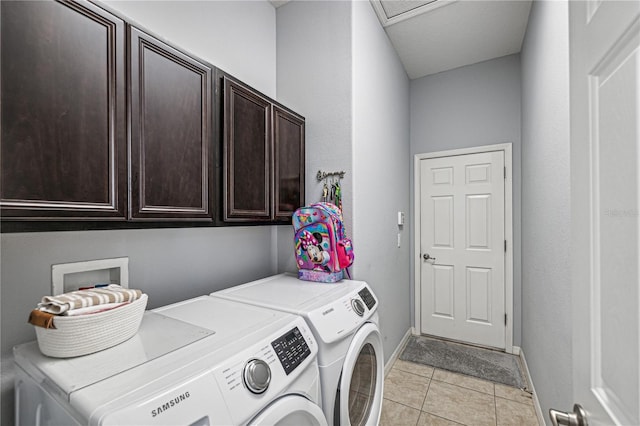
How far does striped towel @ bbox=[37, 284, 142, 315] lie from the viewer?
2.59ft

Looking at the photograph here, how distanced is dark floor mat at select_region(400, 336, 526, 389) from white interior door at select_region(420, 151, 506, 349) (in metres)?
0.14

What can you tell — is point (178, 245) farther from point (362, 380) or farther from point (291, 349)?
point (362, 380)

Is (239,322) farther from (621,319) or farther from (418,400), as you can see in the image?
(418,400)

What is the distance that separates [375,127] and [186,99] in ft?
4.89

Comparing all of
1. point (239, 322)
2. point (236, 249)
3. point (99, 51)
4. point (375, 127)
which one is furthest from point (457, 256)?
point (99, 51)

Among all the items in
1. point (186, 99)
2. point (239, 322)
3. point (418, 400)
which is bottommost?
point (418, 400)

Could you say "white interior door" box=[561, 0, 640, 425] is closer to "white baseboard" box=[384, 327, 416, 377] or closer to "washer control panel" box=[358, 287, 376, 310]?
"washer control panel" box=[358, 287, 376, 310]

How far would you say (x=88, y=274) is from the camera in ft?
3.76

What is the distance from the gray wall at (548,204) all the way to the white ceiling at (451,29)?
0.22m

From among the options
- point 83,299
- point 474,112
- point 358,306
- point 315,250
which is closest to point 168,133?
point 83,299

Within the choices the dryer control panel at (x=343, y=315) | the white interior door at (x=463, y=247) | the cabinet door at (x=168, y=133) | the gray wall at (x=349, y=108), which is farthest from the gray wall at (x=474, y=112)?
the cabinet door at (x=168, y=133)

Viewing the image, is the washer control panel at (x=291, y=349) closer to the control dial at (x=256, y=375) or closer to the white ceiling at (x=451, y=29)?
the control dial at (x=256, y=375)

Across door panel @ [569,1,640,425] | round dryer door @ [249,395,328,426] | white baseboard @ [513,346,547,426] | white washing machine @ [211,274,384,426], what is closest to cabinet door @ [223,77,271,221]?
white washing machine @ [211,274,384,426]

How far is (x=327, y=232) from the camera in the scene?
1.71 meters
